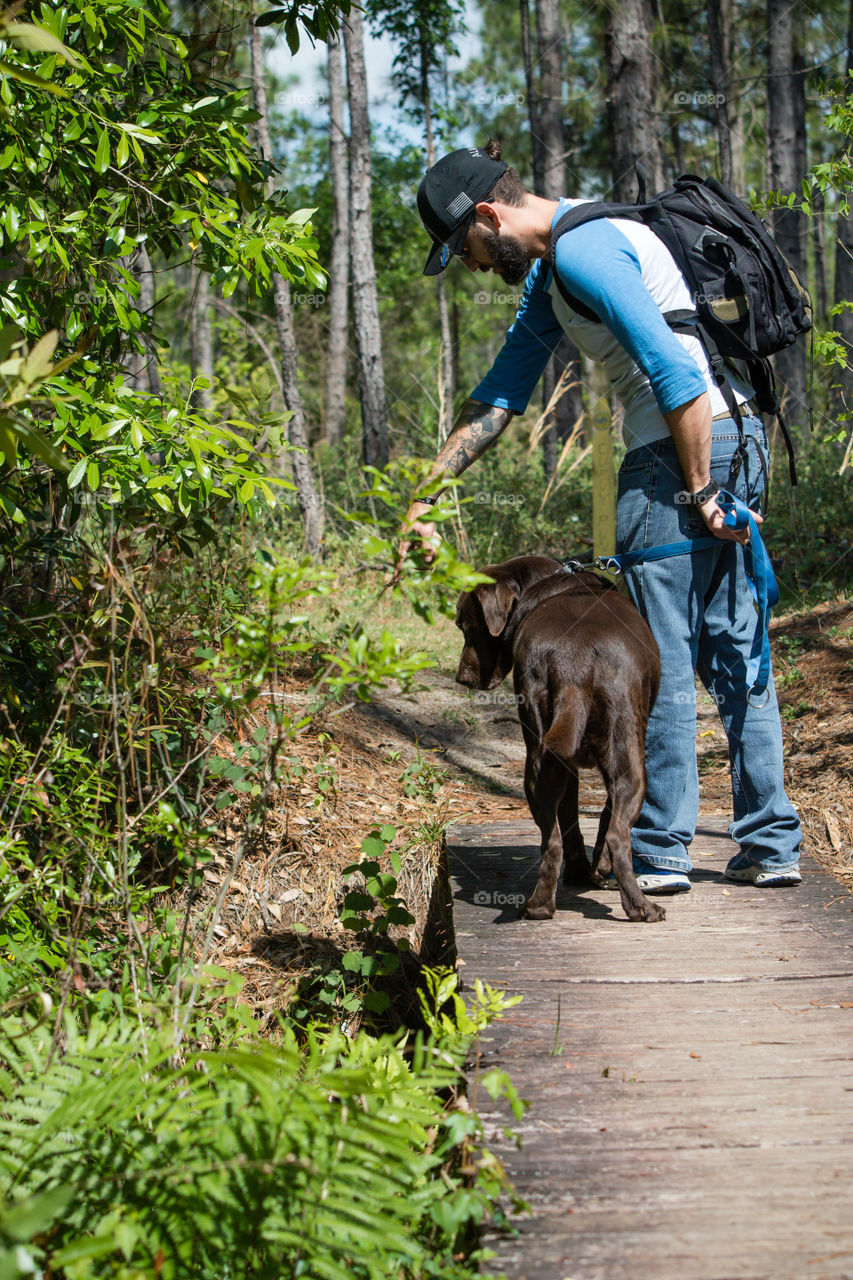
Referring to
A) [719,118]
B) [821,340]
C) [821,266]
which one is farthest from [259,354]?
[821,340]

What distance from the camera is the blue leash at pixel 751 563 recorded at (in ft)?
9.84

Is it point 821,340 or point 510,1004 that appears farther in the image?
point 821,340

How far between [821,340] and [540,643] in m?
2.34

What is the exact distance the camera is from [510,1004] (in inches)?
95.0

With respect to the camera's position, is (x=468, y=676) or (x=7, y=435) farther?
(x=468, y=676)

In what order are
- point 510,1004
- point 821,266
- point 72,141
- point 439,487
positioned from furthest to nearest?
point 821,266, point 72,141, point 510,1004, point 439,487

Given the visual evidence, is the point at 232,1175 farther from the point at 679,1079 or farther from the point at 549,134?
the point at 549,134

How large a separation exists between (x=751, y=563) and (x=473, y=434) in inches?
41.6

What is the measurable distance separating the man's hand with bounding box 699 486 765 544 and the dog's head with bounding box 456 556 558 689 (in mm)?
707

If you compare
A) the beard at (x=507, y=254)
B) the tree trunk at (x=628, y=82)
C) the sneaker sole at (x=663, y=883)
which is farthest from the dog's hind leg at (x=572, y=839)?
the tree trunk at (x=628, y=82)

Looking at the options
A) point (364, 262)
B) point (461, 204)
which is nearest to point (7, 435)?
point (461, 204)

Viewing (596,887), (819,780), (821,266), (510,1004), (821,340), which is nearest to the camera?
(510,1004)

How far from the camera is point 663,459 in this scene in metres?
3.06

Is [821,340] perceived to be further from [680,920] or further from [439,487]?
[439,487]
